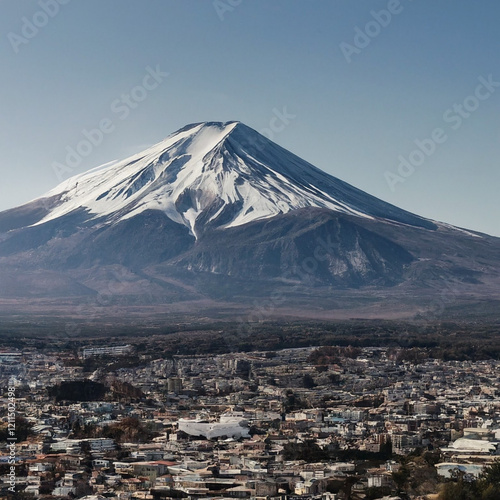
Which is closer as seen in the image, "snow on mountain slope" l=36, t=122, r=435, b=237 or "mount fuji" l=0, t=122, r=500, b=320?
"mount fuji" l=0, t=122, r=500, b=320

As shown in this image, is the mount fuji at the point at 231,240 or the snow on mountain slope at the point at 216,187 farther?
the snow on mountain slope at the point at 216,187

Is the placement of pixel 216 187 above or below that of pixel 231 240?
above

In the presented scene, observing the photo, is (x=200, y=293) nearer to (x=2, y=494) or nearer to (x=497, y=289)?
(x=497, y=289)

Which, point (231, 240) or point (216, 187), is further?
point (216, 187)

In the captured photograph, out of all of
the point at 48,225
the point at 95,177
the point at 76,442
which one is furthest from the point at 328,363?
the point at 95,177
